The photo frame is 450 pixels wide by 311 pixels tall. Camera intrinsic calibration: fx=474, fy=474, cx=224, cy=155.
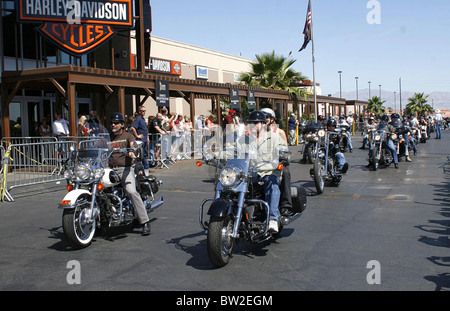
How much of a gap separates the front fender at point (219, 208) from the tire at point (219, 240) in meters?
0.07

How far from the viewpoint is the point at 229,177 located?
5.21 m

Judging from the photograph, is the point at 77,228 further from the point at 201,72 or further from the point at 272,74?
the point at 201,72

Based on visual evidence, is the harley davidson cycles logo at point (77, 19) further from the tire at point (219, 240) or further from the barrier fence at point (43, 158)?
the tire at point (219, 240)

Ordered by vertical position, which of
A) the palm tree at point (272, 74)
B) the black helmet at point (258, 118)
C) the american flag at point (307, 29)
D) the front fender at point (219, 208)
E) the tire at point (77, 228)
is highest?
the american flag at point (307, 29)

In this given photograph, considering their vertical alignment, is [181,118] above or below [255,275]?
→ above

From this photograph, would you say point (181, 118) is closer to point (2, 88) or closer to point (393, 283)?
point (2, 88)

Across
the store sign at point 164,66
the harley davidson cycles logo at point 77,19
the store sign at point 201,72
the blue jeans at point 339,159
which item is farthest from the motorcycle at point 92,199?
the store sign at point 201,72

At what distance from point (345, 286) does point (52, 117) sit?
18.4 meters

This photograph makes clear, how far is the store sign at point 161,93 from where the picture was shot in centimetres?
1720

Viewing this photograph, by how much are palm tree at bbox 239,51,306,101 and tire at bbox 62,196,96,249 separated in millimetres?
25025

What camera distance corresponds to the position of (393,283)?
4562mm

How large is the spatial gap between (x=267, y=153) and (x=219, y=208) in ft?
3.72

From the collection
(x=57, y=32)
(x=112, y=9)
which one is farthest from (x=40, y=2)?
(x=112, y=9)

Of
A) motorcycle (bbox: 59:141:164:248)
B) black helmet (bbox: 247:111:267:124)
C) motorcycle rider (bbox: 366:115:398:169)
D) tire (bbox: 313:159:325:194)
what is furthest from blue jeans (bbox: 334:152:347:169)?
motorcycle (bbox: 59:141:164:248)
